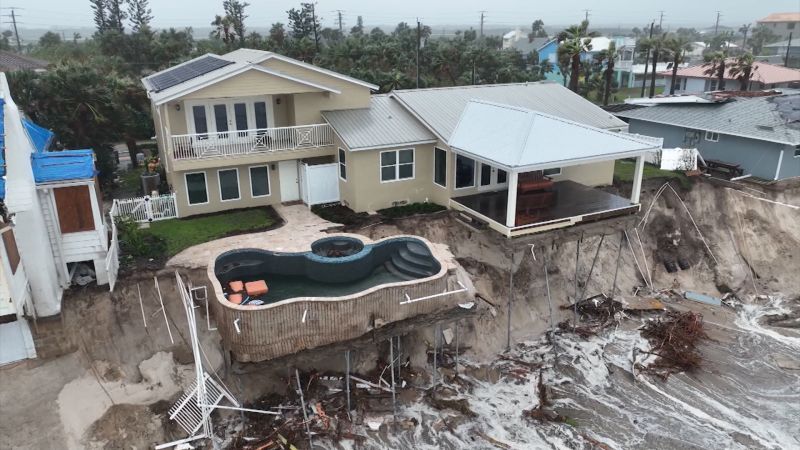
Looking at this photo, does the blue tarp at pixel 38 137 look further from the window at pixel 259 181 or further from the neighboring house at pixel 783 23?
the neighboring house at pixel 783 23

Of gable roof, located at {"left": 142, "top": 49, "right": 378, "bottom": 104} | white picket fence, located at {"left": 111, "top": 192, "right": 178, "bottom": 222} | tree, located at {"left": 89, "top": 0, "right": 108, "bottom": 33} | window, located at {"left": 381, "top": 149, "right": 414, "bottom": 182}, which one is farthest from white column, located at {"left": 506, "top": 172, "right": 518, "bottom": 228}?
tree, located at {"left": 89, "top": 0, "right": 108, "bottom": 33}

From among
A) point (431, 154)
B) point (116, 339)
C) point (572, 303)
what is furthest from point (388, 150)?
point (116, 339)

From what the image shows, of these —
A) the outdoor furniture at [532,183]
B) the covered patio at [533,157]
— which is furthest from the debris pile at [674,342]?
the outdoor furniture at [532,183]

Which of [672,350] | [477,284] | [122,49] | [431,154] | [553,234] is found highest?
[122,49]

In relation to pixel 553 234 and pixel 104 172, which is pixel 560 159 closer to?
pixel 553 234

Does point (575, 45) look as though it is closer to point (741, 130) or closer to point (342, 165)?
point (741, 130)

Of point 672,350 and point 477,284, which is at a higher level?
point 477,284
